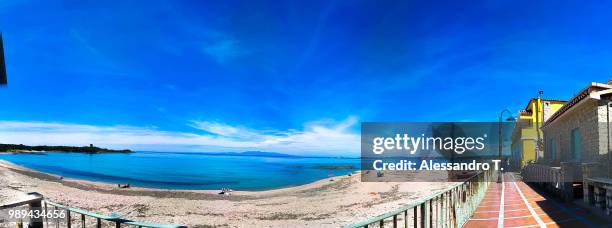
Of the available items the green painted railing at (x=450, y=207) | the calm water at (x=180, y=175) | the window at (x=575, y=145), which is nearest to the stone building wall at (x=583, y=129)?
the window at (x=575, y=145)

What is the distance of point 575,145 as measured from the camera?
12.9 m

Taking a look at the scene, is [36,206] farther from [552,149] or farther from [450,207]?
[552,149]

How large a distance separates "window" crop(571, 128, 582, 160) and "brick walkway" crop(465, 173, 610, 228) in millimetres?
3299

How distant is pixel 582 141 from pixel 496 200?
3934 mm

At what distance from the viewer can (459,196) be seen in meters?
6.47

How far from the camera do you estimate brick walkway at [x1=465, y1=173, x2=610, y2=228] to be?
7.01 meters

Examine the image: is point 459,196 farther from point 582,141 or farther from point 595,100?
point 582,141

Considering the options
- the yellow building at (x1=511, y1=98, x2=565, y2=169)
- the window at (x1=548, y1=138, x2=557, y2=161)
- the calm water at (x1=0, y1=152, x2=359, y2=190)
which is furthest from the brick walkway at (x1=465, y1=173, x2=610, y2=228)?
the calm water at (x1=0, y1=152, x2=359, y2=190)

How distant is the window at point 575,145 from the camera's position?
1241 centimetres

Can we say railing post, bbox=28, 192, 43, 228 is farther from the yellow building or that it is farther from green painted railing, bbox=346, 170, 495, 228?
the yellow building

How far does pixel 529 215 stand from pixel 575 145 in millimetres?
7057

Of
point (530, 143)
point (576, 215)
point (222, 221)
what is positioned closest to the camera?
point (576, 215)

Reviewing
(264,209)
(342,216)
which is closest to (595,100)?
(342,216)

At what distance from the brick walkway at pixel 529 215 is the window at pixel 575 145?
3.30 meters
